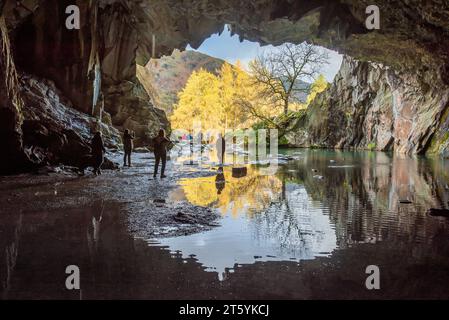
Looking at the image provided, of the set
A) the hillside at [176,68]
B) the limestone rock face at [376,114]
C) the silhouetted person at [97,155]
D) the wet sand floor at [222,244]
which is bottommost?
the wet sand floor at [222,244]

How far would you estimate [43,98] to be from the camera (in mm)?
17859

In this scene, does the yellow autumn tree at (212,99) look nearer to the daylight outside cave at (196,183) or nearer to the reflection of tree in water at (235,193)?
the daylight outside cave at (196,183)

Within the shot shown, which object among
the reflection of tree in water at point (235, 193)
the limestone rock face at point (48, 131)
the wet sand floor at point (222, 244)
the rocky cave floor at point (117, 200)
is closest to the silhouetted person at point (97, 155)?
the limestone rock face at point (48, 131)

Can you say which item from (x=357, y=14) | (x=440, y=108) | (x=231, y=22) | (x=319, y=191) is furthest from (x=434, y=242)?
(x=440, y=108)

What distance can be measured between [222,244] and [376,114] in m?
37.3

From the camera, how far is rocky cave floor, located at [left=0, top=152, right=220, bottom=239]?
18.7 ft

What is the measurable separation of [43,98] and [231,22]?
489 inches

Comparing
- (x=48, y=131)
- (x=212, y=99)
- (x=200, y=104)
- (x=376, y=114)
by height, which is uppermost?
(x=212, y=99)

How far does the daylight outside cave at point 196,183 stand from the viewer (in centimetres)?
360

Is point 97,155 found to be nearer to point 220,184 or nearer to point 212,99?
point 220,184

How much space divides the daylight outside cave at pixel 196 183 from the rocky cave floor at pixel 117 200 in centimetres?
5

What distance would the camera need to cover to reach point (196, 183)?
11164 millimetres

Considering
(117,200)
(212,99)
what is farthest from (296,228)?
(212,99)
